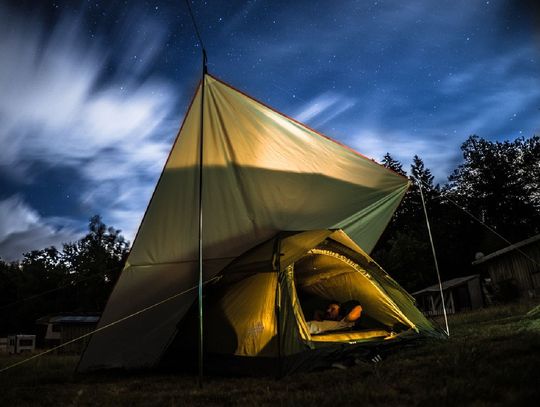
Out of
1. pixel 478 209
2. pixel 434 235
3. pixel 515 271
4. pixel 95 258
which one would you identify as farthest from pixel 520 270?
pixel 95 258

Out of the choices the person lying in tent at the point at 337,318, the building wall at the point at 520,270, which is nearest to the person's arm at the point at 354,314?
the person lying in tent at the point at 337,318

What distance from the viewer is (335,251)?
6.67 m

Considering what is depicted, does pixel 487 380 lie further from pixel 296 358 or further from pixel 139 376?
pixel 139 376

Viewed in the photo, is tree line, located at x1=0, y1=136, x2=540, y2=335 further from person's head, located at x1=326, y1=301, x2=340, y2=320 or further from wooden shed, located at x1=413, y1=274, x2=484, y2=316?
person's head, located at x1=326, y1=301, x2=340, y2=320

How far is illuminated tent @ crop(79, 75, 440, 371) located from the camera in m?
5.67

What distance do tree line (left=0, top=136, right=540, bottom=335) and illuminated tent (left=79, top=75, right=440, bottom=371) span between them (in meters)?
27.0

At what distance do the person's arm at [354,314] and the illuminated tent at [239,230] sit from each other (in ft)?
1.45

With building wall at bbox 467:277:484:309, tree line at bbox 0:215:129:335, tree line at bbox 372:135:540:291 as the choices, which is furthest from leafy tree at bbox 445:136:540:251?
tree line at bbox 0:215:129:335

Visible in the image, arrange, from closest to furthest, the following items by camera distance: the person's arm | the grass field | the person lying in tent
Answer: the grass field → the person lying in tent → the person's arm

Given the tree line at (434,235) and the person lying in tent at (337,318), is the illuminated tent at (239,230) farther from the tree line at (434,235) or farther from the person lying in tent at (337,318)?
the tree line at (434,235)

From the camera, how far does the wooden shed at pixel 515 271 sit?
20016 mm

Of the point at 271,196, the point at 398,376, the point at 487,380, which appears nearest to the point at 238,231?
the point at 271,196

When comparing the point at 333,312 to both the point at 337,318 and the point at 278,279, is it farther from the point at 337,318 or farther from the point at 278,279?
the point at 278,279

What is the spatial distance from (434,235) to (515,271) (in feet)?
58.6
